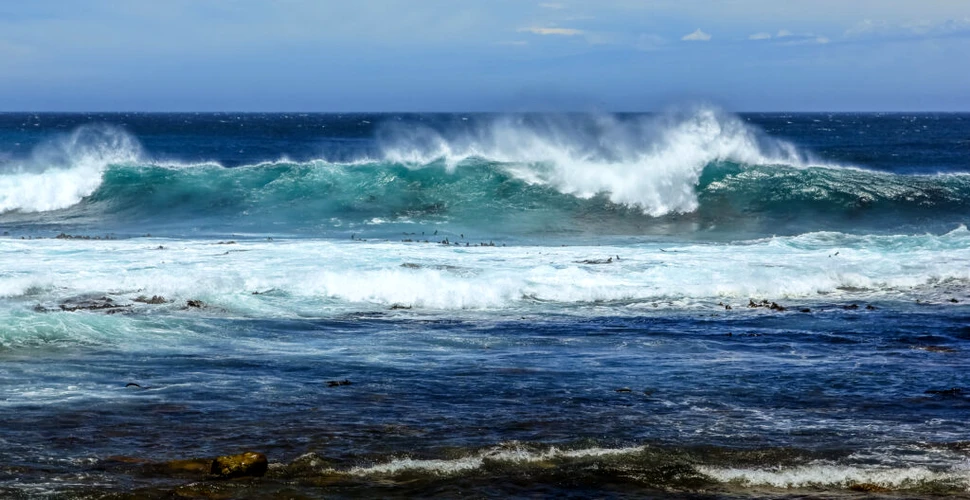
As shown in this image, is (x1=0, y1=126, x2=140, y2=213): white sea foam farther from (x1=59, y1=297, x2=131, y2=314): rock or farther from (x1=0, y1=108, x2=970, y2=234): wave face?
(x1=59, y1=297, x2=131, y2=314): rock

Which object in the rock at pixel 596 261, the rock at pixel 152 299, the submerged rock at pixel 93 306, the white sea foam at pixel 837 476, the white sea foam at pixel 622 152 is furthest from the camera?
the white sea foam at pixel 622 152

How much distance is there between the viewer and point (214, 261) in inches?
783

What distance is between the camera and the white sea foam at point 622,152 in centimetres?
3200

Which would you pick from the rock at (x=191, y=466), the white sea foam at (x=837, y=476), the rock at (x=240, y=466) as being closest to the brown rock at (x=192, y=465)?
the rock at (x=191, y=466)

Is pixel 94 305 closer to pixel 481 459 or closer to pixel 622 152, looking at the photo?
pixel 481 459

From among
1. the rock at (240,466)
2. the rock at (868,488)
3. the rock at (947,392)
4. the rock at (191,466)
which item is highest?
the rock at (240,466)

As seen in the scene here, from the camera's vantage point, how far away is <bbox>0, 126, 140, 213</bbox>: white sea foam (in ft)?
112

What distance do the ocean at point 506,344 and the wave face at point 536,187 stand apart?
0.65 ft

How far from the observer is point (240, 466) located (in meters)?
8.22

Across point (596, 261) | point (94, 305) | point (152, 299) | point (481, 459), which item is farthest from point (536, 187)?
point (481, 459)

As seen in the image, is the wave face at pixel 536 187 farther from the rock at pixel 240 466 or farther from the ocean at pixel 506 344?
the rock at pixel 240 466

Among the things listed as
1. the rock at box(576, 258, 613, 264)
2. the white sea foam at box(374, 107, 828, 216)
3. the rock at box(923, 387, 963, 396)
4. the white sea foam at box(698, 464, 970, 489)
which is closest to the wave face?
the white sea foam at box(374, 107, 828, 216)

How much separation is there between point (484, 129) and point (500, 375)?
90.4 ft

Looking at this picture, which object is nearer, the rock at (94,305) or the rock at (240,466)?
the rock at (240,466)
